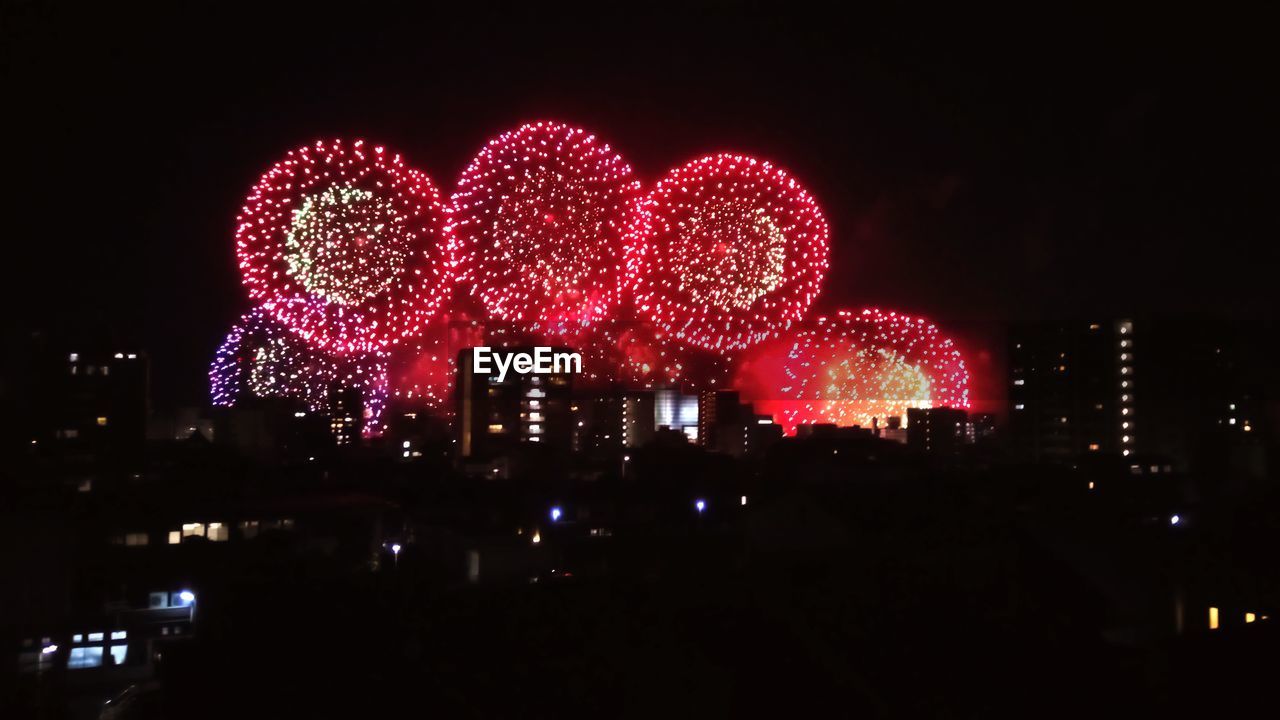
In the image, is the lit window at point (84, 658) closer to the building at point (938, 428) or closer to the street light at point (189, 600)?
the street light at point (189, 600)

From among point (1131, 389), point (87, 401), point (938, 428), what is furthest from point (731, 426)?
point (87, 401)

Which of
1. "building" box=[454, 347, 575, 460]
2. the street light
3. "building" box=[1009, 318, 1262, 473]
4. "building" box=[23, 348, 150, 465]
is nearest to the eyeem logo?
"building" box=[454, 347, 575, 460]

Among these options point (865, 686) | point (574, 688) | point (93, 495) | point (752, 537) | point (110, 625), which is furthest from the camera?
point (93, 495)

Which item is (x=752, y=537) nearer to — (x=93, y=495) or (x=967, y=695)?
(x=967, y=695)

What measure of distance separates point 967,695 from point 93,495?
1190 cm

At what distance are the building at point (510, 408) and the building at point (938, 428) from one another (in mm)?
8058

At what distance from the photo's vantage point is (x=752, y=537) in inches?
429

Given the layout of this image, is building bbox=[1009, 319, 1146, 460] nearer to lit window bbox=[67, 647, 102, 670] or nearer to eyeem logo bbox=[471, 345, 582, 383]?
eyeem logo bbox=[471, 345, 582, 383]

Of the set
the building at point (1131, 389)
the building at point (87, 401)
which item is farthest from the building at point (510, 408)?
the building at point (1131, 389)

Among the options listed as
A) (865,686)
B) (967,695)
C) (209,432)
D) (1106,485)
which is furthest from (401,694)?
(209,432)

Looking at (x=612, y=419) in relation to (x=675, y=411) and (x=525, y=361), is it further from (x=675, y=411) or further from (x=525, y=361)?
(x=525, y=361)

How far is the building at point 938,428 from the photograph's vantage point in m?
28.1

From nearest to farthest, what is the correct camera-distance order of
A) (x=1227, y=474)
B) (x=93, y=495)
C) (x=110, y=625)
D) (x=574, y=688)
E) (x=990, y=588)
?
(x=574, y=688), (x=990, y=588), (x=110, y=625), (x=93, y=495), (x=1227, y=474)

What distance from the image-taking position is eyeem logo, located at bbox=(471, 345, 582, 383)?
28.3 m
